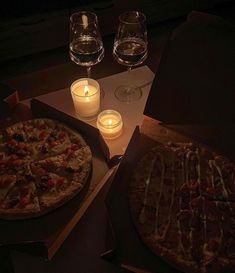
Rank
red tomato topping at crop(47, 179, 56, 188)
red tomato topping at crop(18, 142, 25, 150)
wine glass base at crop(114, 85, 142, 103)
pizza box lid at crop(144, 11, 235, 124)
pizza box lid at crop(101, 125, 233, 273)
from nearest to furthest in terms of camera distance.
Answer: pizza box lid at crop(101, 125, 233, 273)
pizza box lid at crop(144, 11, 235, 124)
red tomato topping at crop(47, 179, 56, 188)
red tomato topping at crop(18, 142, 25, 150)
wine glass base at crop(114, 85, 142, 103)

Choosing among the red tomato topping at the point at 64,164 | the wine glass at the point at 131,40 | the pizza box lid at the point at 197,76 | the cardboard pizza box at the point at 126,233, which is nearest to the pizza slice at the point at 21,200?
the red tomato topping at the point at 64,164

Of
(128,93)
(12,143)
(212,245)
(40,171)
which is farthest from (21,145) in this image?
(212,245)

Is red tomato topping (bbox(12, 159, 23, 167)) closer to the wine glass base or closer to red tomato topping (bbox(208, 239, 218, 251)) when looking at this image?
the wine glass base

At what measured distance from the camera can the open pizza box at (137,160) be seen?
0.92 m

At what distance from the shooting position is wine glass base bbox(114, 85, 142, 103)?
4.69 feet

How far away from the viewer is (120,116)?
1285 millimetres

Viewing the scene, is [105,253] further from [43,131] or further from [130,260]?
[43,131]

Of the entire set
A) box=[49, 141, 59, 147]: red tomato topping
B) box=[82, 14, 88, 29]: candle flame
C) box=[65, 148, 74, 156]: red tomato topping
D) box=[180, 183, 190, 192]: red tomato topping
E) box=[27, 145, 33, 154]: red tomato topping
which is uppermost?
box=[82, 14, 88, 29]: candle flame

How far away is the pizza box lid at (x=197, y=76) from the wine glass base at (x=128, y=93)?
355 millimetres

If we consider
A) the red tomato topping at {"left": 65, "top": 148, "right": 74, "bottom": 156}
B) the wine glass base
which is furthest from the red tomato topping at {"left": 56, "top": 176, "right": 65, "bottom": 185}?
the wine glass base

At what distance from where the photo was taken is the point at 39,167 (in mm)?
1179

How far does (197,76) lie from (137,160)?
0.33 metres

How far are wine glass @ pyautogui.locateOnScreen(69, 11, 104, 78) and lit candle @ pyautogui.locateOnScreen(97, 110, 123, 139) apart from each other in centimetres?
20

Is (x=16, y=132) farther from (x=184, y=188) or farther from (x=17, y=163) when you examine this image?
(x=184, y=188)
